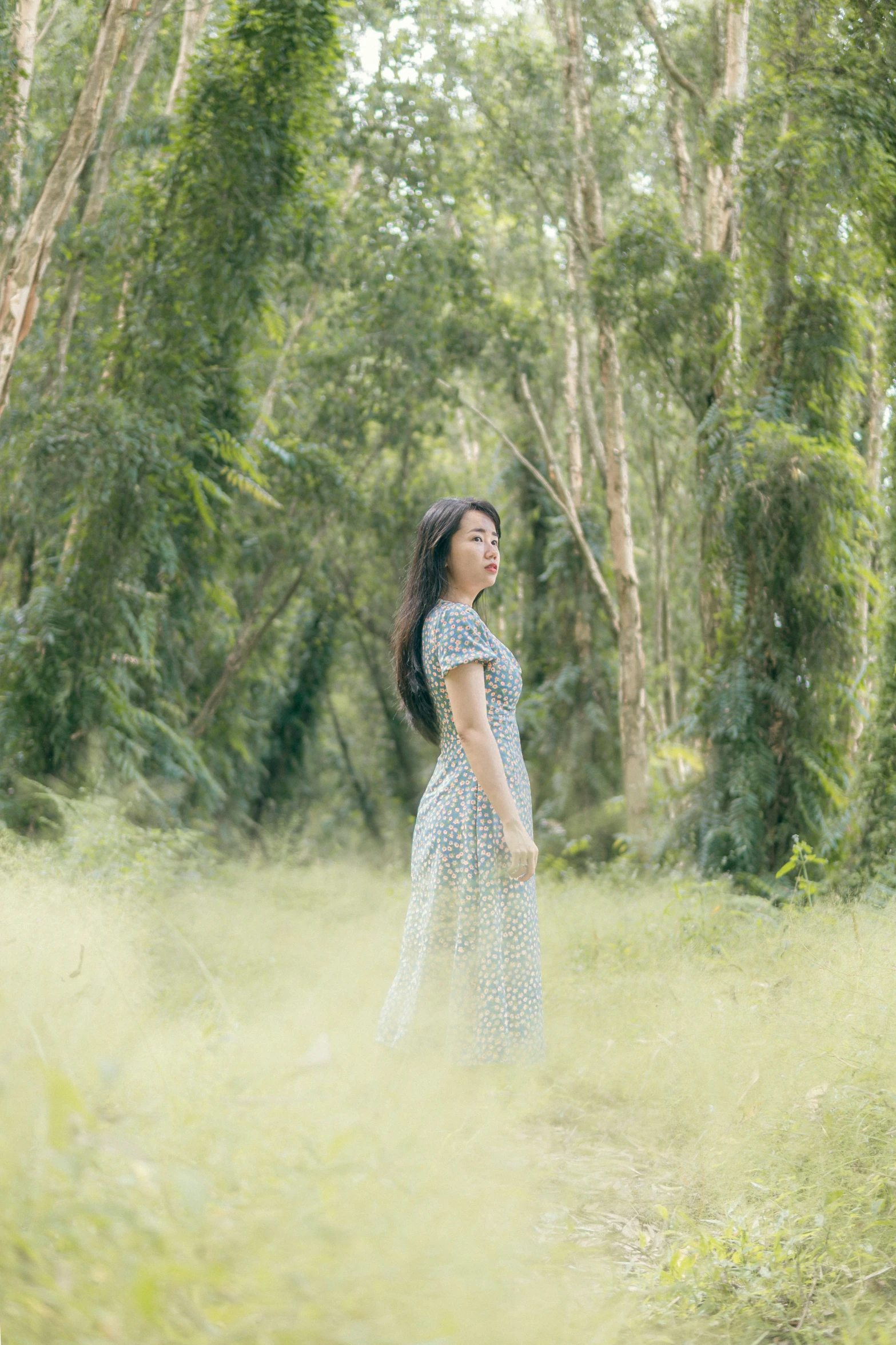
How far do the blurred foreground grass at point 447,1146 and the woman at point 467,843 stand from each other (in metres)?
0.18

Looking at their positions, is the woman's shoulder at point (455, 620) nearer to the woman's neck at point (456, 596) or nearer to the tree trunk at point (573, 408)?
the woman's neck at point (456, 596)

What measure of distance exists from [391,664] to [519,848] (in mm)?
2353

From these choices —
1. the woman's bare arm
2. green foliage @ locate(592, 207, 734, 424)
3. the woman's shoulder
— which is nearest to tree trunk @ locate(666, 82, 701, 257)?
green foliage @ locate(592, 207, 734, 424)

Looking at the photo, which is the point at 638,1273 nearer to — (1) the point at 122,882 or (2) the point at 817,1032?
(2) the point at 817,1032

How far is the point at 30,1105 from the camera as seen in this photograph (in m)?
1.67

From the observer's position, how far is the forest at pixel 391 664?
168 centimetres

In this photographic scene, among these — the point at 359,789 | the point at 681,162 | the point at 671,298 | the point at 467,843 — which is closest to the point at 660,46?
the point at 681,162

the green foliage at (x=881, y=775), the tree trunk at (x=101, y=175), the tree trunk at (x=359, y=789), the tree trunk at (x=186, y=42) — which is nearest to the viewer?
the green foliage at (x=881, y=775)

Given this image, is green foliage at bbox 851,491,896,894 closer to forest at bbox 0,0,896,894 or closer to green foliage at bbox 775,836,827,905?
forest at bbox 0,0,896,894

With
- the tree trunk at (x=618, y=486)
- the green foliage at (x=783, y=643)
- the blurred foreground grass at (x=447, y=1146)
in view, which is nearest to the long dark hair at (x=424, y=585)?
the blurred foreground grass at (x=447, y=1146)

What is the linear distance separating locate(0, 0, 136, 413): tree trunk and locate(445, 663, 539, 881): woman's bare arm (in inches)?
201

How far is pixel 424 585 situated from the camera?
363 cm

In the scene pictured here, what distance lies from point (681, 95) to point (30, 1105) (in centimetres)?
1178

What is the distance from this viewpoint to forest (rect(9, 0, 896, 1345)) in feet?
5.52
